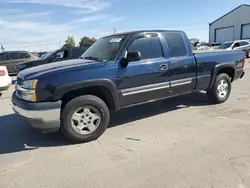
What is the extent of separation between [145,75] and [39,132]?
7.49 feet

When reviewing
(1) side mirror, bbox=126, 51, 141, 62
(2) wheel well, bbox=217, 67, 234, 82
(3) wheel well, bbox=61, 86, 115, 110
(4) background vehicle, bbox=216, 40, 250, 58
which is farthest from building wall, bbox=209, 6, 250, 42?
(3) wheel well, bbox=61, 86, 115, 110

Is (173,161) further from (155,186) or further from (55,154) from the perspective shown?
(55,154)

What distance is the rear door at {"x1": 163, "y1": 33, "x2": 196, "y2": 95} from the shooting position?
15.6 ft

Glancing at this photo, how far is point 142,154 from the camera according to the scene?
3395 mm

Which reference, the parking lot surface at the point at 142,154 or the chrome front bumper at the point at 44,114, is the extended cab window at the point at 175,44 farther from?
the chrome front bumper at the point at 44,114

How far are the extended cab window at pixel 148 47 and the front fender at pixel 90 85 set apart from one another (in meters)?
0.81

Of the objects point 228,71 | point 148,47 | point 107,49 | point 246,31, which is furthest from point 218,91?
point 246,31

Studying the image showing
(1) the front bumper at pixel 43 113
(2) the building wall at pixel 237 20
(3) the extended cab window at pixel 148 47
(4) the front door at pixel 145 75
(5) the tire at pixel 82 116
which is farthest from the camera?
(2) the building wall at pixel 237 20

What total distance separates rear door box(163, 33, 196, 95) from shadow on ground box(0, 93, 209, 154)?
754 millimetres

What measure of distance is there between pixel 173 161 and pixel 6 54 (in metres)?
14.3

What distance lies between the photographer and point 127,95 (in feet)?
13.9

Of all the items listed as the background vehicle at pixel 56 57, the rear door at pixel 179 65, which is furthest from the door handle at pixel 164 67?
the background vehicle at pixel 56 57

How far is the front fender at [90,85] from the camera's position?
358cm

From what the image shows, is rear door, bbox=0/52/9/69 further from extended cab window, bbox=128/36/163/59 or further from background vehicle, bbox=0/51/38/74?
extended cab window, bbox=128/36/163/59
